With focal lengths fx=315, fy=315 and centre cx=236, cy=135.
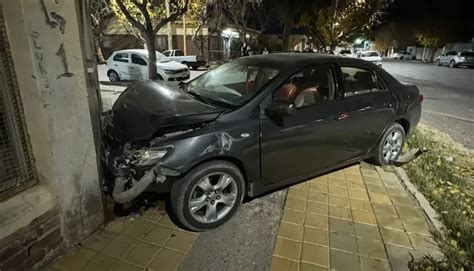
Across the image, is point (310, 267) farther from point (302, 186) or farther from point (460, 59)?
point (460, 59)

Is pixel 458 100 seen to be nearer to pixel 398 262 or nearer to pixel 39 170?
pixel 398 262

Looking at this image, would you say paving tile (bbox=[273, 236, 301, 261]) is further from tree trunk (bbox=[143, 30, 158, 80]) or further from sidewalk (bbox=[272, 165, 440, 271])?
tree trunk (bbox=[143, 30, 158, 80])

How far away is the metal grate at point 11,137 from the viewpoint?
226 cm

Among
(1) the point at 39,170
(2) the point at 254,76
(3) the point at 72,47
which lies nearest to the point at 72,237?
(1) the point at 39,170

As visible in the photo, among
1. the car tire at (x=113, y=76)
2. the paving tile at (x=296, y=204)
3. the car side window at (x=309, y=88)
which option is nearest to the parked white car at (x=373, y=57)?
the car tire at (x=113, y=76)

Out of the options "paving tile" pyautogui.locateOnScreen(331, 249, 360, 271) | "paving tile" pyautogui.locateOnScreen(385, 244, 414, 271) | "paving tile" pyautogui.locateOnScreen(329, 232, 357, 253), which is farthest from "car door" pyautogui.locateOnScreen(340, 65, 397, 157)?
"paving tile" pyautogui.locateOnScreen(331, 249, 360, 271)

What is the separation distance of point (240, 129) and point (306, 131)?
2.76 feet

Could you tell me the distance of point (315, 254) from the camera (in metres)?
2.80

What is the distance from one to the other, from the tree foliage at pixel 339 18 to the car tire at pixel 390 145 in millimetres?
25260

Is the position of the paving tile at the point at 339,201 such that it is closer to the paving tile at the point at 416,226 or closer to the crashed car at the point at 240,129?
the crashed car at the point at 240,129

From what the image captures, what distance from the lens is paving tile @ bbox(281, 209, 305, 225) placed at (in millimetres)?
3294

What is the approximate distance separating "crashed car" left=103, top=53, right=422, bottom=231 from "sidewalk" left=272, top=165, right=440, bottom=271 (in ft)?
1.09

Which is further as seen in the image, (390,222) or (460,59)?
(460,59)

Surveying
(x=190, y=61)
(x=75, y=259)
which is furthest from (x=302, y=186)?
(x=190, y=61)
